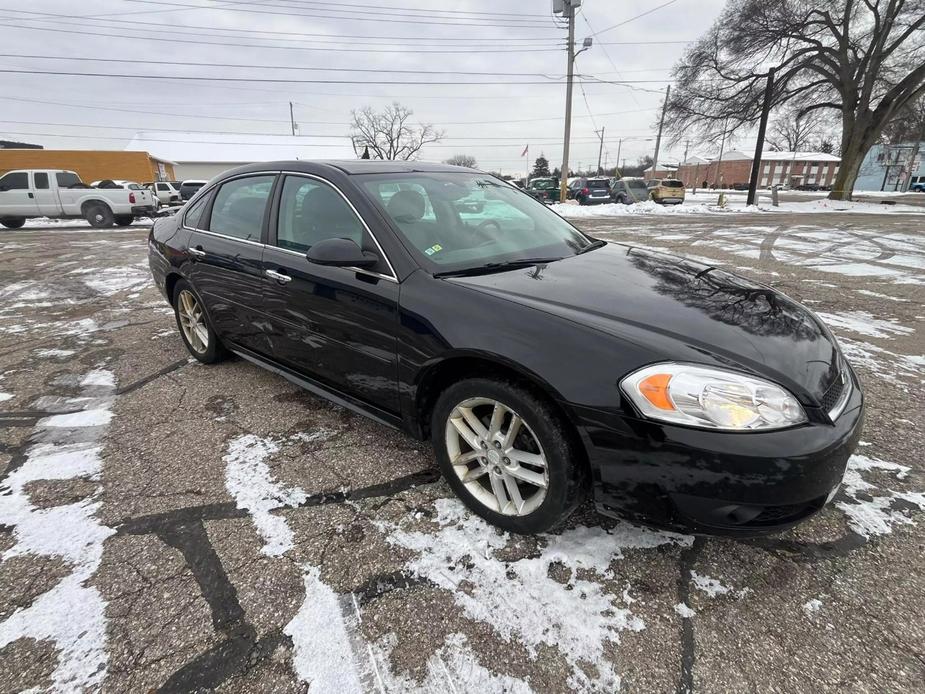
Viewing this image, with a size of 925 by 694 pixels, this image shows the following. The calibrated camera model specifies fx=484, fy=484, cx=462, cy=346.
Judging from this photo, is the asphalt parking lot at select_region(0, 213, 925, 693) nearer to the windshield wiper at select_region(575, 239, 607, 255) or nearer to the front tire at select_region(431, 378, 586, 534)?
the front tire at select_region(431, 378, 586, 534)

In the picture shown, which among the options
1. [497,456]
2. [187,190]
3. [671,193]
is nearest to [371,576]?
[497,456]

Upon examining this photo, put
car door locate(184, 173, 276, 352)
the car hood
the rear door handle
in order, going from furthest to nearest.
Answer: car door locate(184, 173, 276, 352) → the rear door handle → the car hood

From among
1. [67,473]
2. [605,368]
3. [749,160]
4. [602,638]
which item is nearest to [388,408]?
[605,368]

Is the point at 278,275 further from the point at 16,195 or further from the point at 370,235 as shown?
the point at 16,195

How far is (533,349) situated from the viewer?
1.79 m

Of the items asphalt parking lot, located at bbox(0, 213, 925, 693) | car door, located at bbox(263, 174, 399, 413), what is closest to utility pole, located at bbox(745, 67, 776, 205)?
asphalt parking lot, located at bbox(0, 213, 925, 693)

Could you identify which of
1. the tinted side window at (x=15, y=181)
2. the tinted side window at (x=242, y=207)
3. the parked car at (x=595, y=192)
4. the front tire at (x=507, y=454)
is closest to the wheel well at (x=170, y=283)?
the tinted side window at (x=242, y=207)

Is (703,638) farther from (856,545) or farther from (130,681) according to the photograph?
(130,681)

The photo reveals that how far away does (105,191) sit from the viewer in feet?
53.1

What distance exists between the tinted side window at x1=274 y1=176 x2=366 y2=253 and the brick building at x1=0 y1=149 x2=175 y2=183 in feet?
112

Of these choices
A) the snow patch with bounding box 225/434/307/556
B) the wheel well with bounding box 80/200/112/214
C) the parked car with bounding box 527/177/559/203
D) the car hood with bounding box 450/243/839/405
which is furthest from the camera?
the parked car with bounding box 527/177/559/203

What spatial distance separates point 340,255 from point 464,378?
2.62 ft

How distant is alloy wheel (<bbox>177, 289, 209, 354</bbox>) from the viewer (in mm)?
3846

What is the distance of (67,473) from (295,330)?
1372 millimetres
